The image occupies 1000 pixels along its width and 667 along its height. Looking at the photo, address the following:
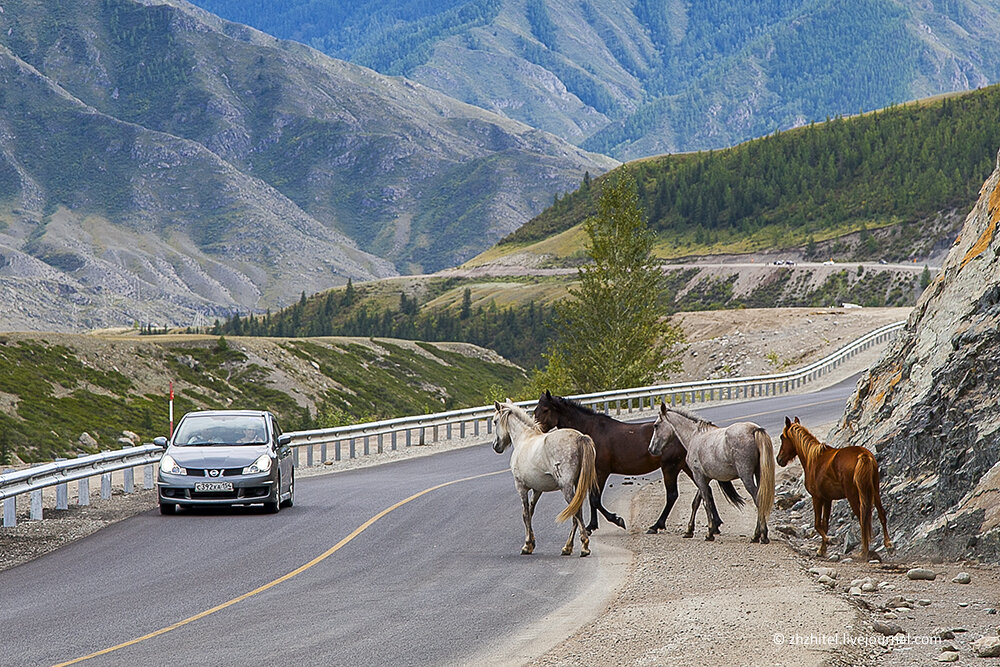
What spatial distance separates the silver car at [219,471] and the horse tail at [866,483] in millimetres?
9557

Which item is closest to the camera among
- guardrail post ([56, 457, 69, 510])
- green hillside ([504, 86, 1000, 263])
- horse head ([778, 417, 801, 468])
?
horse head ([778, 417, 801, 468])

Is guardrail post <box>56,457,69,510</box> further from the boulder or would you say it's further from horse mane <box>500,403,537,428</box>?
the boulder

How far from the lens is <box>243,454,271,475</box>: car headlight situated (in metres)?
18.8

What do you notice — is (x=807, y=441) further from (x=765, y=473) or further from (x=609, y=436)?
(x=609, y=436)

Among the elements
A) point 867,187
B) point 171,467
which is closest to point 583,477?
point 171,467

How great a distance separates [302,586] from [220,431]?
7.46 meters

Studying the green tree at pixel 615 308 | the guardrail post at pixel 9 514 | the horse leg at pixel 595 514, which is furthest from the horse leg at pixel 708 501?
the green tree at pixel 615 308

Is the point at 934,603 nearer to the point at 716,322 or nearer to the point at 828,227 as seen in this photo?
the point at 716,322

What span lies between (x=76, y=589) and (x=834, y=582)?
8.28 meters

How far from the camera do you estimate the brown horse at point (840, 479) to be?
13.4 metres

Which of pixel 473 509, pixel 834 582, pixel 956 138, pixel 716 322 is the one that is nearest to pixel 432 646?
pixel 834 582

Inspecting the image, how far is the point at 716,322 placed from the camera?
87.1 m

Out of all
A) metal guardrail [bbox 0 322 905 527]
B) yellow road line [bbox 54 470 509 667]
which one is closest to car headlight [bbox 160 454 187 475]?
metal guardrail [bbox 0 322 905 527]

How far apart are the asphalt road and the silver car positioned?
351mm
